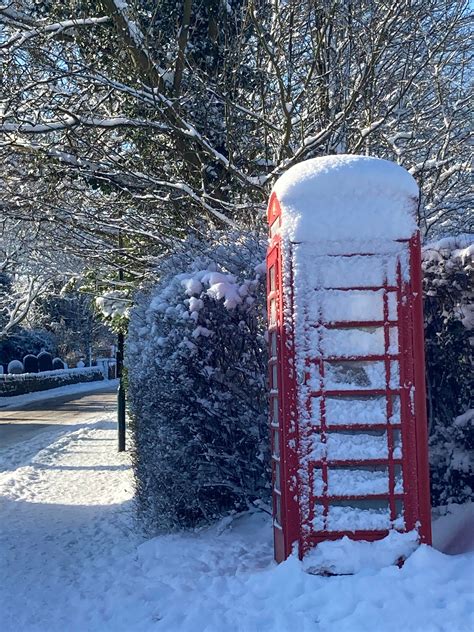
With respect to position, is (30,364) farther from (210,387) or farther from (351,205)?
(351,205)

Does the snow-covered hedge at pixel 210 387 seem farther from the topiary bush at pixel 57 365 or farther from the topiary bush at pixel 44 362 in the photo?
the topiary bush at pixel 57 365

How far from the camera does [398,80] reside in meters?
9.03

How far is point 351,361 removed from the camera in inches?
179

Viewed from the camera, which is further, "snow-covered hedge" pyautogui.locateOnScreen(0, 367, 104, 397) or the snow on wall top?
"snow-covered hedge" pyautogui.locateOnScreen(0, 367, 104, 397)

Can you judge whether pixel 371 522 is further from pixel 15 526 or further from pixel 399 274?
pixel 15 526

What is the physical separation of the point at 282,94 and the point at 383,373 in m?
4.11

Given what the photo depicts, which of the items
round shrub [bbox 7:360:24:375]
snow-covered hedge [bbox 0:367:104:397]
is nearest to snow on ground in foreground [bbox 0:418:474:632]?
snow-covered hedge [bbox 0:367:104:397]

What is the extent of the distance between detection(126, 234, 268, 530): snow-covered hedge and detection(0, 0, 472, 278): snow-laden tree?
8.92 feet

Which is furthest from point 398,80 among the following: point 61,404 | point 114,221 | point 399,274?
point 61,404

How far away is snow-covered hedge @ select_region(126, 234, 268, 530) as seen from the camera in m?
5.65

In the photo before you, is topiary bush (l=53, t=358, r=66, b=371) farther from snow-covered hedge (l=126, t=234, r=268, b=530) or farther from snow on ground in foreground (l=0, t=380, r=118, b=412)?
snow-covered hedge (l=126, t=234, r=268, b=530)

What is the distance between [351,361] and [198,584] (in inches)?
69.1

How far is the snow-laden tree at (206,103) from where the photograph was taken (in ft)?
27.3

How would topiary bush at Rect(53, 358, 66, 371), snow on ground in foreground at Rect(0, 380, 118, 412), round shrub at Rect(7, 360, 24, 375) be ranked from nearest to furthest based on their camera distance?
snow on ground in foreground at Rect(0, 380, 118, 412) < round shrub at Rect(7, 360, 24, 375) < topiary bush at Rect(53, 358, 66, 371)
